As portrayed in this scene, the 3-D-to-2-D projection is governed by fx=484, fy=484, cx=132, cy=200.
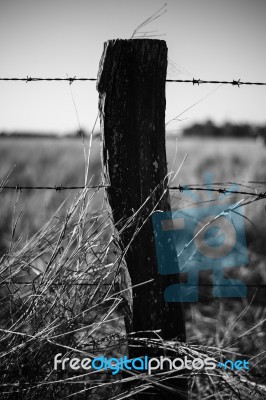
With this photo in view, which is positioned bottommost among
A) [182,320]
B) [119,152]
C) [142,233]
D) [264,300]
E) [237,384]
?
[264,300]

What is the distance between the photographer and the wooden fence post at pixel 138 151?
174cm

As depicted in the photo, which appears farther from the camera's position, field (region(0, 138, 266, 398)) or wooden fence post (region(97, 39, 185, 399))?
field (region(0, 138, 266, 398))

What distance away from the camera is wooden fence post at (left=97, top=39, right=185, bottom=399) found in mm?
1736

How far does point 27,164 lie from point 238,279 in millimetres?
9831

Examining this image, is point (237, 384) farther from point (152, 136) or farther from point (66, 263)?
point (152, 136)

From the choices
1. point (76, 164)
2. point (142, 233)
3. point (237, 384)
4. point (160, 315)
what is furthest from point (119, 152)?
point (76, 164)

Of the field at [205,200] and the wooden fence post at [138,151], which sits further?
the field at [205,200]

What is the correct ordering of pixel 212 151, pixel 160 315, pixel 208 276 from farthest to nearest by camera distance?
1. pixel 212 151
2. pixel 208 276
3. pixel 160 315

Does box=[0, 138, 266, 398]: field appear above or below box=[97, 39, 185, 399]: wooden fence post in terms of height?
below

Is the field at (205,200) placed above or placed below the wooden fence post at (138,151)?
below

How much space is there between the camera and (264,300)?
4.15 meters

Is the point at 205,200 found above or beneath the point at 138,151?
beneath

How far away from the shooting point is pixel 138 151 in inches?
69.3

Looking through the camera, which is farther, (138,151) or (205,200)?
(205,200)
